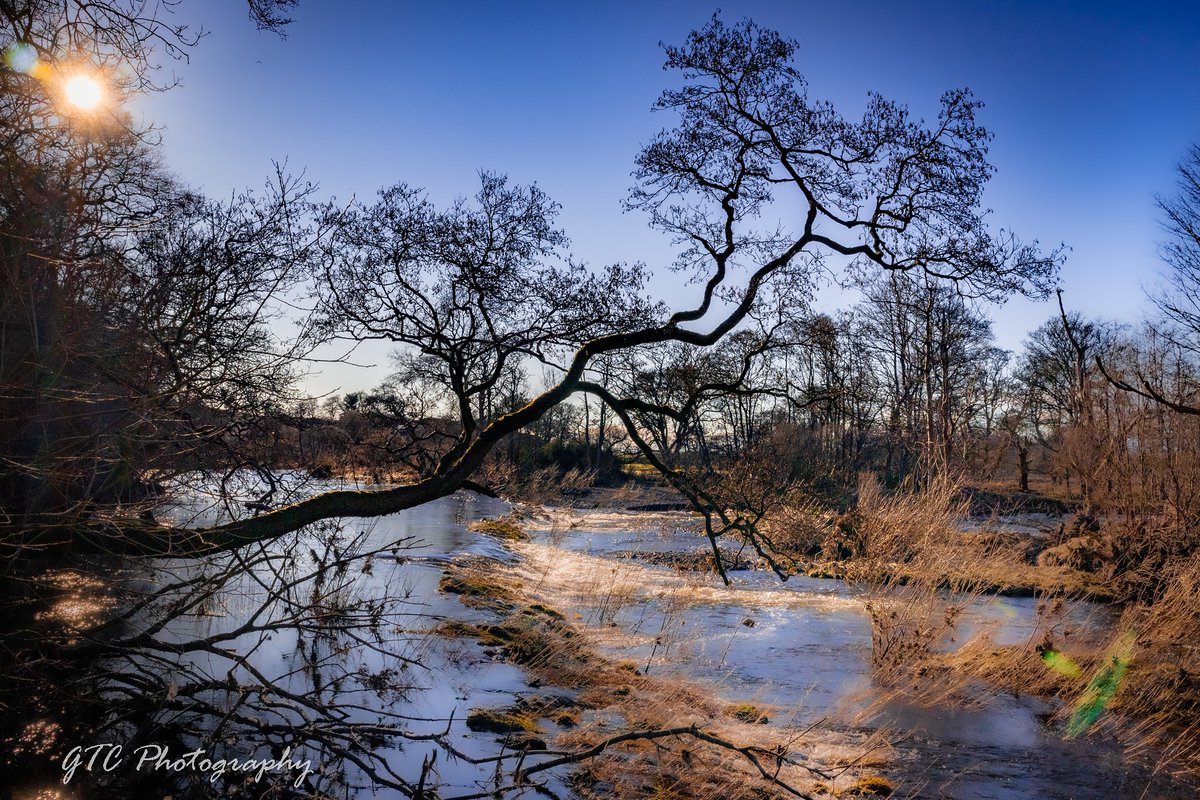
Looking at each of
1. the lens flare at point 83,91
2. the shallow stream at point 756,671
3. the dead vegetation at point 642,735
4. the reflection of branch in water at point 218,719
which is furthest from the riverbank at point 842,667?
the lens flare at point 83,91

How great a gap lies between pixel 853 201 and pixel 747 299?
1963mm

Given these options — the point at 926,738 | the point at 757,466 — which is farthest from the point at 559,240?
the point at 757,466

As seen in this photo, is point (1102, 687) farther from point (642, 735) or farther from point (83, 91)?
point (83, 91)

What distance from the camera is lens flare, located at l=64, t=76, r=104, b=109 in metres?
4.81

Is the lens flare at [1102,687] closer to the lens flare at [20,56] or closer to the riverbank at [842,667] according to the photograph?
the riverbank at [842,667]

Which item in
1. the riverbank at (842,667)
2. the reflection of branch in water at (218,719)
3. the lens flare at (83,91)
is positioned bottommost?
the riverbank at (842,667)

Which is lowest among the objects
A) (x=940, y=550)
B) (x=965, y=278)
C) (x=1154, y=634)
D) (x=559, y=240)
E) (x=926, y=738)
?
(x=926, y=738)

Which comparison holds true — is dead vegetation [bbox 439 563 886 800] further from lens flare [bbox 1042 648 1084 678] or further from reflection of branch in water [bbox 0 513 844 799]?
lens flare [bbox 1042 648 1084 678]

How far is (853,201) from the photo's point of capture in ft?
30.9

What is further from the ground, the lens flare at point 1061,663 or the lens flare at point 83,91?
the lens flare at point 83,91

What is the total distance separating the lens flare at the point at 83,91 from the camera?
4809 millimetres

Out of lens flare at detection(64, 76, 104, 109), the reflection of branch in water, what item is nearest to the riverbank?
the reflection of branch in water

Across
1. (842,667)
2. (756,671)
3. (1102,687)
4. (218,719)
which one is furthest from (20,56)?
(1102,687)

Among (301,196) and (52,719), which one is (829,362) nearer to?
(301,196)
